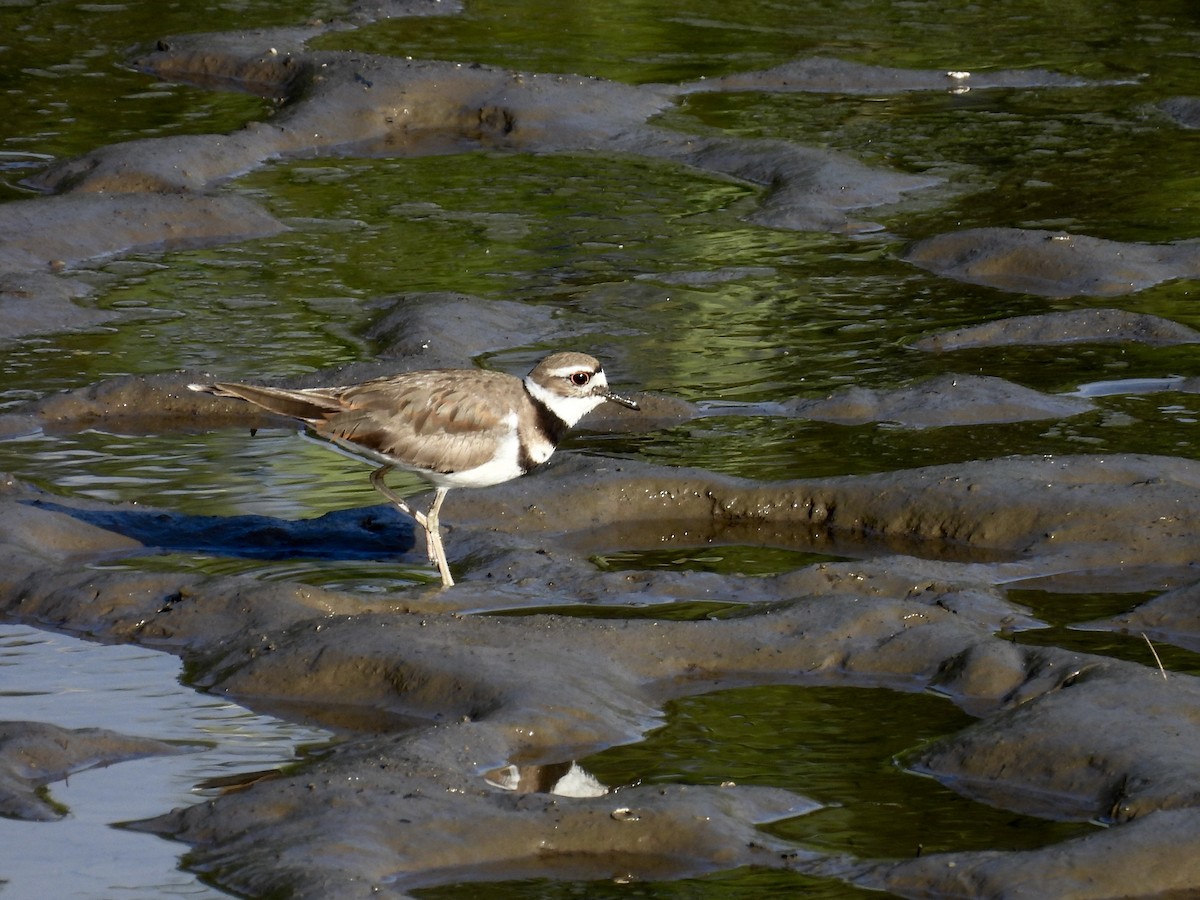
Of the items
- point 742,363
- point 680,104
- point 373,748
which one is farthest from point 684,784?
point 680,104

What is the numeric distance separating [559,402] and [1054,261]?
4.64 metres

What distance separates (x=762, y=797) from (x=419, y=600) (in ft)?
6.53

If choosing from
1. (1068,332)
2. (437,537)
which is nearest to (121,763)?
(437,537)

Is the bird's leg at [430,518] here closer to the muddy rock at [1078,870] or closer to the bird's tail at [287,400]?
the bird's tail at [287,400]

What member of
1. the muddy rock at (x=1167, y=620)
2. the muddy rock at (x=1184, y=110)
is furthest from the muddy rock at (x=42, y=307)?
the muddy rock at (x=1184, y=110)

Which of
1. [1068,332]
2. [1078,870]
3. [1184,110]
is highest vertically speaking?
[1184,110]

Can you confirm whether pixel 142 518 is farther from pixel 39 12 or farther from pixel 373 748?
pixel 39 12

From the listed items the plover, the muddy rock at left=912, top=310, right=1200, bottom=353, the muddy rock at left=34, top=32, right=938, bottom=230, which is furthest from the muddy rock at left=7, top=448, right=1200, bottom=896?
the muddy rock at left=34, top=32, right=938, bottom=230

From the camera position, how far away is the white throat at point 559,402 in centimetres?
814

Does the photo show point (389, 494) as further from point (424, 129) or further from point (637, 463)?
point (424, 129)

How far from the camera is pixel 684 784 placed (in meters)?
5.76

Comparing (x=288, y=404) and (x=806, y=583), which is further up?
(x=288, y=404)

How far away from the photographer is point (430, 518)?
7801mm

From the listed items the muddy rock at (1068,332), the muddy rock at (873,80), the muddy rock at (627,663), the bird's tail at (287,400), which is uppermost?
the bird's tail at (287,400)
